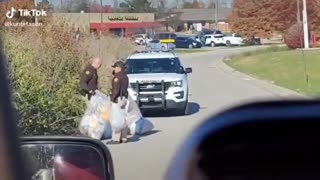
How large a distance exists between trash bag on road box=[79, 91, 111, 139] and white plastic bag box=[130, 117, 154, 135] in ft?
3.88

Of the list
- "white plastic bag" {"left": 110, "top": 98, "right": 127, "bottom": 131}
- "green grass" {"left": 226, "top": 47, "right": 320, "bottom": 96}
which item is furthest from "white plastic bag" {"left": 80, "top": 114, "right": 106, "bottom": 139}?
"green grass" {"left": 226, "top": 47, "right": 320, "bottom": 96}

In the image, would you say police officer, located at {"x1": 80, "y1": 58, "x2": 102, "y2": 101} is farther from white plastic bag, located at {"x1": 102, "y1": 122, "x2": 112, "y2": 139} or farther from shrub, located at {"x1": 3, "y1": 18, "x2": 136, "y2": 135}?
white plastic bag, located at {"x1": 102, "y1": 122, "x2": 112, "y2": 139}

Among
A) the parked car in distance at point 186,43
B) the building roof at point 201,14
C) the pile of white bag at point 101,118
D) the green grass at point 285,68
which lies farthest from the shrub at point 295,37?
the building roof at point 201,14

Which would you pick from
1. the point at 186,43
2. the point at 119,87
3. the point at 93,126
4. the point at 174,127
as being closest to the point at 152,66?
the point at 174,127

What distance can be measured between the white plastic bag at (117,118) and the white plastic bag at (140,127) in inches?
34.6

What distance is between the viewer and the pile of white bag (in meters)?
14.5

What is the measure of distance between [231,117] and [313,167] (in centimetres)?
10

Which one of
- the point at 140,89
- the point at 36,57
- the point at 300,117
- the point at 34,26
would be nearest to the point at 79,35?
the point at 34,26

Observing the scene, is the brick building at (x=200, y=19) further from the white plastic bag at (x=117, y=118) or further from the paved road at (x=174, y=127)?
the white plastic bag at (x=117, y=118)

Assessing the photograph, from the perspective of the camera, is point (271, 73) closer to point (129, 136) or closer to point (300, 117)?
point (129, 136)

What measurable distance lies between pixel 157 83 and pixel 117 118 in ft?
17.1

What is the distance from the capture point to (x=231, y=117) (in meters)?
0.93

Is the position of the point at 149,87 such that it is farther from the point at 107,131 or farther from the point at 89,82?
the point at 107,131

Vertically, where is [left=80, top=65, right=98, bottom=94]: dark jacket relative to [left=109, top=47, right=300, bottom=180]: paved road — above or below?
above
